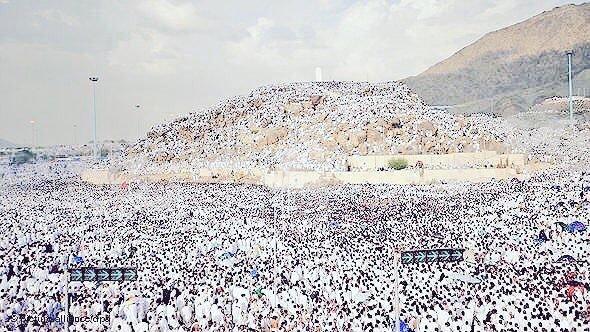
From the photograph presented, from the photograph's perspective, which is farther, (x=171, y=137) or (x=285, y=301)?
(x=171, y=137)

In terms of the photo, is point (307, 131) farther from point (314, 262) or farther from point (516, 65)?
point (516, 65)

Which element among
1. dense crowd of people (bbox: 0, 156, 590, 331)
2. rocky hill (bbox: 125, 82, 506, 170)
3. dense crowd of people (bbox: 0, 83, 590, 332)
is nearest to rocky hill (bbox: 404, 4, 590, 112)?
rocky hill (bbox: 125, 82, 506, 170)

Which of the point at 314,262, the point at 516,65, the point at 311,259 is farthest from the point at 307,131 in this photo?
the point at 516,65

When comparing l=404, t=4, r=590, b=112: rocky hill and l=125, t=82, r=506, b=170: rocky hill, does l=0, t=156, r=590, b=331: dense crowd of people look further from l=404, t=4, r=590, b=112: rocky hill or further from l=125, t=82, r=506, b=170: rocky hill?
l=404, t=4, r=590, b=112: rocky hill

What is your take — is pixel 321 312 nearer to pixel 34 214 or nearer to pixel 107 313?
pixel 107 313

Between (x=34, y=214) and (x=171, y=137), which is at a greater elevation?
(x=171, y=137)

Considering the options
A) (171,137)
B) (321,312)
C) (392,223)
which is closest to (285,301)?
(321,312)
